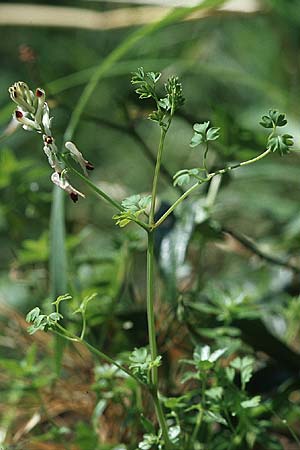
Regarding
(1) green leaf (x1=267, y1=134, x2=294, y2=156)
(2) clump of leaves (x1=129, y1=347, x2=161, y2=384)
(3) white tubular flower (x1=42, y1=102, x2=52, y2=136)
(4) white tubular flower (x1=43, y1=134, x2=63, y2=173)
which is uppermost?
(3) white tubular flower (x1=42, y1=102, x2=52, y2=136)

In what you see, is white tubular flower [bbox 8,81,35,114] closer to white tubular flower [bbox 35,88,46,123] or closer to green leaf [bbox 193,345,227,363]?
white tubular flower [bbox 35,88,46,123]

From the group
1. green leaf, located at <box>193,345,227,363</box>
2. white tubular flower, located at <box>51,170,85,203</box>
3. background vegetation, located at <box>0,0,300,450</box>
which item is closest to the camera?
white tubular flower, located at <box>51,170,85,203</box>

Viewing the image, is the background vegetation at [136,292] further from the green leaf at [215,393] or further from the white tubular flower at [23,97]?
the white tubular flower at [23,97]

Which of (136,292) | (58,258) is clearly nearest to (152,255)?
(58,258)

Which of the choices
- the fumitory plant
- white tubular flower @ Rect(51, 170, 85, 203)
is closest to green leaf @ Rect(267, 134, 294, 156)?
the fumitory plant

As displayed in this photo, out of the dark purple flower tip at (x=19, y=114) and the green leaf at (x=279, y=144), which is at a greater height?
the dark purple flower tip at (x=19, y=114)

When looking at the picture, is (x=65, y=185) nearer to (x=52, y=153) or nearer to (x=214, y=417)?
(x=52, y=153)

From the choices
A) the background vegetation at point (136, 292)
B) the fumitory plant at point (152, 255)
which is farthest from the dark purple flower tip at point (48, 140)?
the background vegetation at point (136, 292)

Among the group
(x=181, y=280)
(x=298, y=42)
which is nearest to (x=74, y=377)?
(x=181, y=280)
